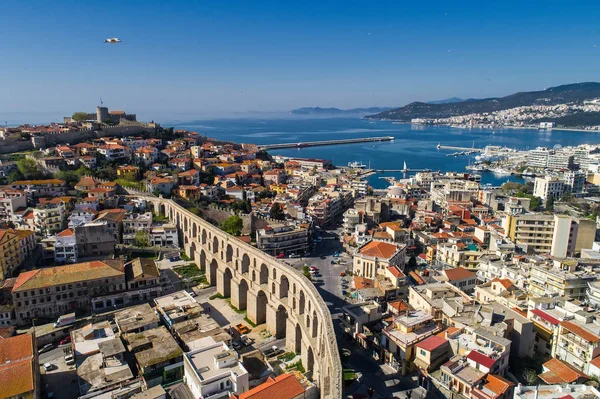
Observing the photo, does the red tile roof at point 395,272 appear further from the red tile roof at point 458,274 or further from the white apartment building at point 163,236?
the white apartment building at point 163,236

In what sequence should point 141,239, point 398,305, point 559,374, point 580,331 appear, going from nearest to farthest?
point 559,374
point 580,331
point 398,305
point 141,239

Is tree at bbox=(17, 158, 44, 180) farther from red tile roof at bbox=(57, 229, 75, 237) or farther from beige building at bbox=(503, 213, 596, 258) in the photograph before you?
beige building at bbox=(503, 213, 596, 258)

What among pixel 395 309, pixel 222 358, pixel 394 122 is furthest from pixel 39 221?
pixel 394 122

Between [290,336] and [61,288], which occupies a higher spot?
[61,288]

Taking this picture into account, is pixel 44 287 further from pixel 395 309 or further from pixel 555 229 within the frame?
pixel 555 229

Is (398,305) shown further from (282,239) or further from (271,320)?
(282,239)

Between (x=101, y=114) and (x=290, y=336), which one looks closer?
(x=290, y=336)

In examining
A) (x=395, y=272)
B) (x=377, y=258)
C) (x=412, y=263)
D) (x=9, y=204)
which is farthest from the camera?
(x=9, y=204)

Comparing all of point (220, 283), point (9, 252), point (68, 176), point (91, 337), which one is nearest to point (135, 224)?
point (9, 252)
